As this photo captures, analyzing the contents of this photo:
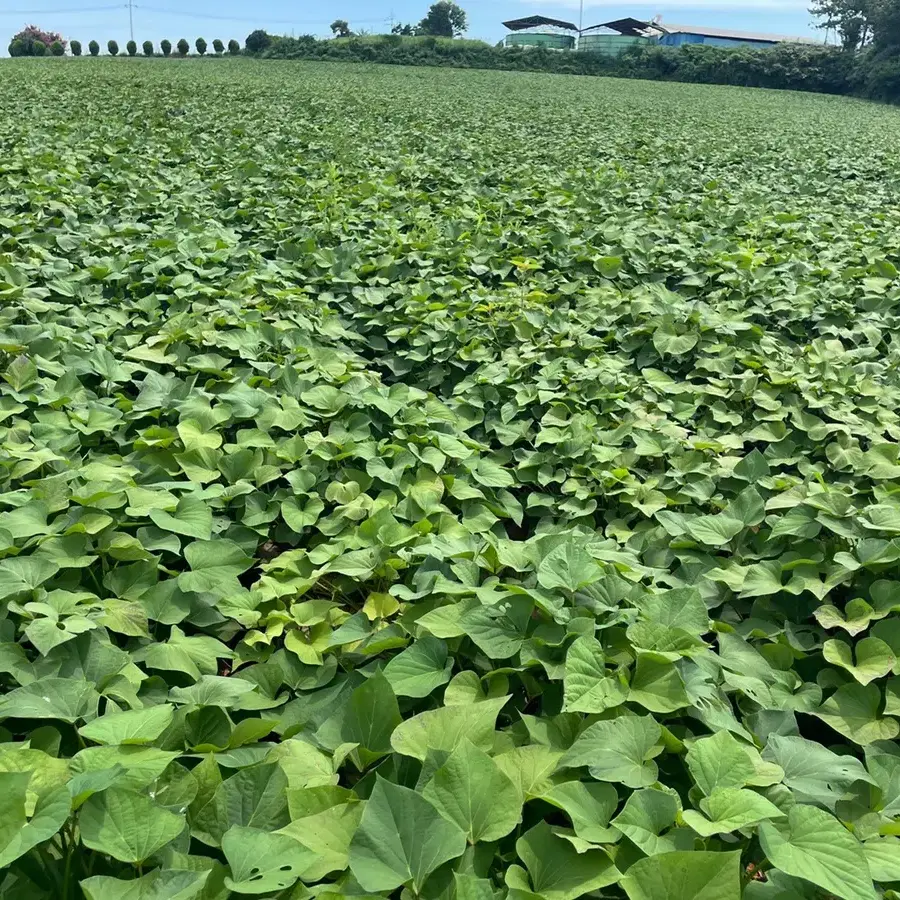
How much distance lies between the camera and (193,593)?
1772 mm

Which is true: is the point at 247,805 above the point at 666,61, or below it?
below

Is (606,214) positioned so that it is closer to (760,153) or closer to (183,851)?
(183,851)

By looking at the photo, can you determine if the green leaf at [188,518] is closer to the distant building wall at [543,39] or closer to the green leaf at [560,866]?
the green leaf at [560,866]

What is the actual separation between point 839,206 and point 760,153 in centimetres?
455

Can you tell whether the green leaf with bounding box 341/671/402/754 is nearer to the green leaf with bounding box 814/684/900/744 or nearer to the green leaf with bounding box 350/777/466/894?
the green leaf with bounding box 350/777/466/894

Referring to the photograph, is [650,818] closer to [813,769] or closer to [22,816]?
[813,769]

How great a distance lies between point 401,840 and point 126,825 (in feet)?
1.27

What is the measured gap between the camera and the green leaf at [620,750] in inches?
47.3

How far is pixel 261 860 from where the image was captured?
40.1 inches

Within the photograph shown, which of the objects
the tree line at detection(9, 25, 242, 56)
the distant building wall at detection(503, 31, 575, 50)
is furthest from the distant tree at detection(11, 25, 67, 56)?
the distant building wall at detection(503, 31, 575, 50)

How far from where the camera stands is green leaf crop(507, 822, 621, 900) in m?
1.05

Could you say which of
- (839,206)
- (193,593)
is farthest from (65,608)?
(839,206)

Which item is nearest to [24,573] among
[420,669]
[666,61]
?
[420,669]

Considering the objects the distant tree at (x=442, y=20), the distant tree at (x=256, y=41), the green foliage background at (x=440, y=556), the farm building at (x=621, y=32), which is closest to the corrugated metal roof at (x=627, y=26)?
the farm building at (x=621, y=32)
